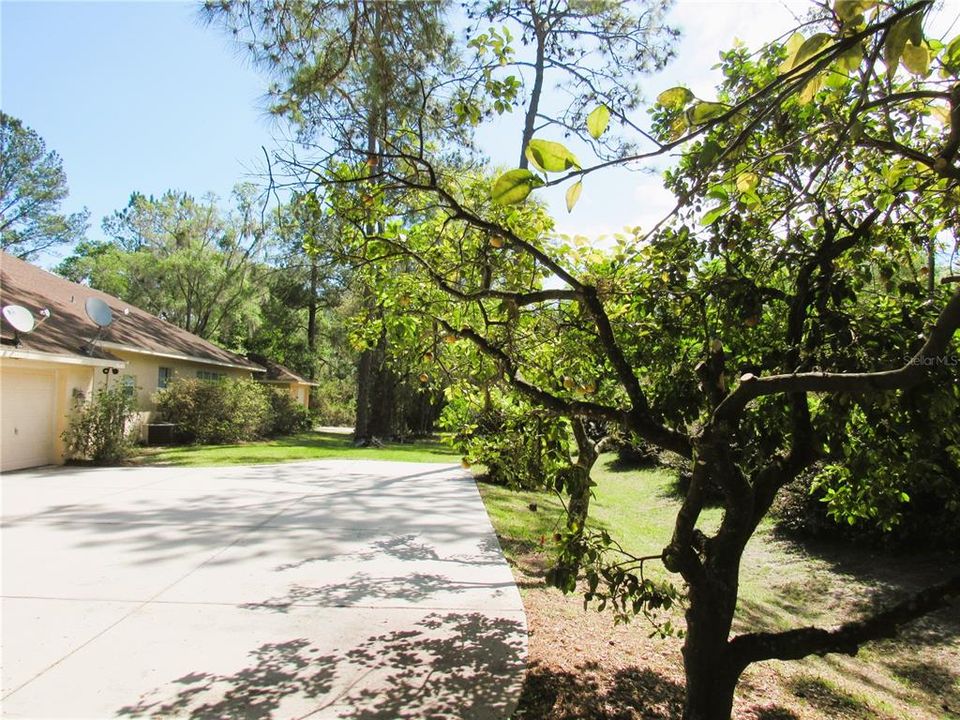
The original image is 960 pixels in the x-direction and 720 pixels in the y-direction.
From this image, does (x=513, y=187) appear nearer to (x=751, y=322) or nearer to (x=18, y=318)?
(x=751, y=322)

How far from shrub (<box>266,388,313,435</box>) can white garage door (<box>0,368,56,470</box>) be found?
35.8 feet

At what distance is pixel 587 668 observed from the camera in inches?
167

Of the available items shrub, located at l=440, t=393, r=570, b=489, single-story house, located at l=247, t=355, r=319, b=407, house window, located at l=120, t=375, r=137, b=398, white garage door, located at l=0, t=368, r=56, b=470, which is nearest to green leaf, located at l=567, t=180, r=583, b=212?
shrub, located at l=440, t=393, r=570, b=489

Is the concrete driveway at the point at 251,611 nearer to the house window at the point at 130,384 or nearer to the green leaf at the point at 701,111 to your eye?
the green leaf at the point at 701,111

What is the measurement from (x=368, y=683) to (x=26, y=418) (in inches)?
493

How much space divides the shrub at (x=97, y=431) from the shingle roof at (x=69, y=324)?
1.22m

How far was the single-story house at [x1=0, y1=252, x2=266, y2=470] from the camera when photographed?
11.9 metres

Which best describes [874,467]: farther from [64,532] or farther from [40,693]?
[64,532]

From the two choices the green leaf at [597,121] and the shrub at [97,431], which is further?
the shrub at [97,431]

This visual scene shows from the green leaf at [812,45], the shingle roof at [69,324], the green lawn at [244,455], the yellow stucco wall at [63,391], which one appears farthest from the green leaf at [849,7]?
the yellow stucco wall at [63,391]

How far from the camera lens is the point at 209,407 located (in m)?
19.7

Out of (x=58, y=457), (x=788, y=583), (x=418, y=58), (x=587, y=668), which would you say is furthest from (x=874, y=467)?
(x=58, y=457)

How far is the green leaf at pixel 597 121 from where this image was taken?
1.46 m

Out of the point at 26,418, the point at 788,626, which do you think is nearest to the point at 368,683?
the point at 788,626
